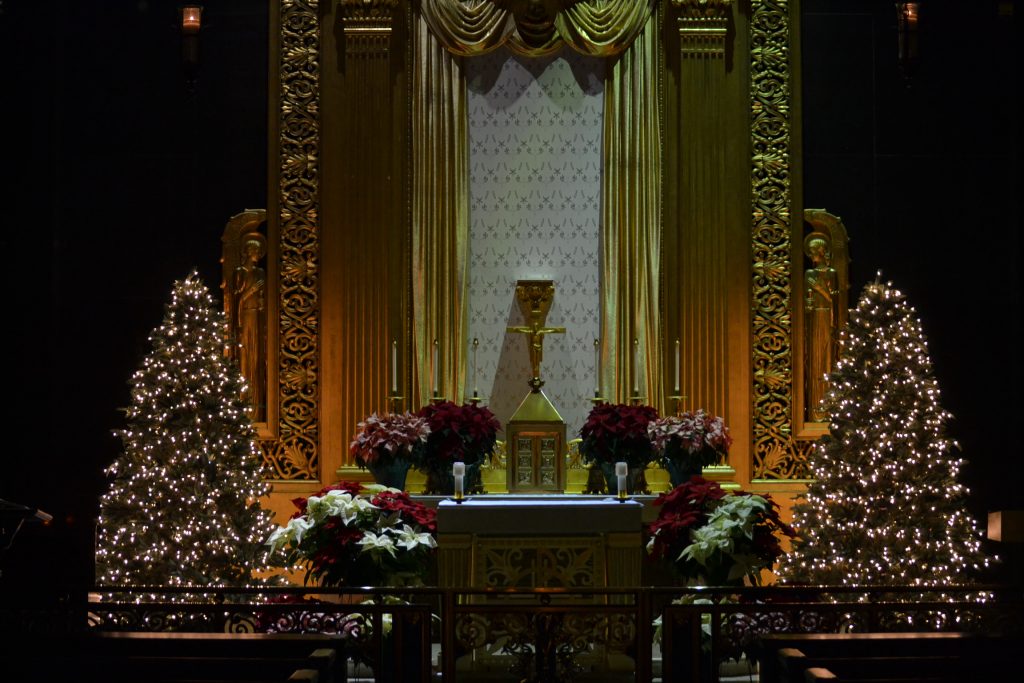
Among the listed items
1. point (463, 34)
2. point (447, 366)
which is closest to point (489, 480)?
point (447, 366)

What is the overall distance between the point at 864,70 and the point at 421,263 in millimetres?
3881

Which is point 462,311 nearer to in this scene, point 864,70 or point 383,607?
point 864,70

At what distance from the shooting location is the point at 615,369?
35.6 ft

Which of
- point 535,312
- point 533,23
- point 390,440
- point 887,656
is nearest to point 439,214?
point 535,312

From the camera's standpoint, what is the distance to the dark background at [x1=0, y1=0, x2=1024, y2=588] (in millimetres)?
10844

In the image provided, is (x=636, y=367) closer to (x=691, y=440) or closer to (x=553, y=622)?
(x=691, y=440)

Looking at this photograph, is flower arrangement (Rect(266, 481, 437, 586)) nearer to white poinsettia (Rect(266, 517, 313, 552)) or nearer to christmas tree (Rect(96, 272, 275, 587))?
white poinsettia (Rect(266, 517, 313, 552))

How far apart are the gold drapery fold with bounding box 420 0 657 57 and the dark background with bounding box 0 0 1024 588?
1.42 meters

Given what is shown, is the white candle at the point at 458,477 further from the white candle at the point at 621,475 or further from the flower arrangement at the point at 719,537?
the flower arrangement at the point at 719,537

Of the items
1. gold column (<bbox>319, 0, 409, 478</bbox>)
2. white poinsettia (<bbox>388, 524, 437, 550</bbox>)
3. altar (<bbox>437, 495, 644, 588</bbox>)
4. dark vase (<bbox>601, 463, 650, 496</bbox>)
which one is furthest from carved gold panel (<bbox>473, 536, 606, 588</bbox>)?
gold column (<bbox>319, 0, 409, 478</bbox>)

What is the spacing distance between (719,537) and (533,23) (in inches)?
188

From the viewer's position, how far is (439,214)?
35.8 ft

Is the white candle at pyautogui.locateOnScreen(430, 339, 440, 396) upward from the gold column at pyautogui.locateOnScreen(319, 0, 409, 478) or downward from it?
downward

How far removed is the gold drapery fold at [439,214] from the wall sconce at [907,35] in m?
3.52
